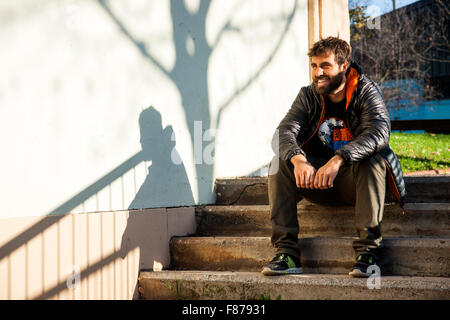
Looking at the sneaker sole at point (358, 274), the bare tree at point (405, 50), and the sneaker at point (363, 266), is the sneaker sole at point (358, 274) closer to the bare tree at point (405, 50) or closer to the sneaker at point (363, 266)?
the sneaker at point (363, 266)

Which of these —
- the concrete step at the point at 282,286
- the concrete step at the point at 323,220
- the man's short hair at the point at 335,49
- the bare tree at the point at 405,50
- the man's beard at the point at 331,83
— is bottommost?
the concrete step at the point at 282,286

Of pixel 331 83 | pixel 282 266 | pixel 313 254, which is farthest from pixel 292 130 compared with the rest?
pixel 282 266

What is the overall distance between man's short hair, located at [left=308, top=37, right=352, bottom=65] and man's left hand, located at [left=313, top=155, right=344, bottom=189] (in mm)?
800

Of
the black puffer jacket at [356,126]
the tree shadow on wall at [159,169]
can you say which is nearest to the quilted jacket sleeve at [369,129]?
the black puffer jacket at [356,126]

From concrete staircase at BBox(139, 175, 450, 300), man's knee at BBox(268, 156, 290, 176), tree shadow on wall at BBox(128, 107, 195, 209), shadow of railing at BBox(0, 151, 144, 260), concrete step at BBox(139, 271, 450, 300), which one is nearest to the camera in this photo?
shadow of railing at BBox(0, 151, 144, 260)

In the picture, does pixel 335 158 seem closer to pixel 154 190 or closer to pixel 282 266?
pixel 282 266

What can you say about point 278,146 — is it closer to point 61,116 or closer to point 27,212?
point 61,116

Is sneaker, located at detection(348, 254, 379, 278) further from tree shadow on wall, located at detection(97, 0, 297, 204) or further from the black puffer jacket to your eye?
tree shadow on wall, located at detection(97, 0, 297, 204)

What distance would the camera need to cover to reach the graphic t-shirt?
3.66 m

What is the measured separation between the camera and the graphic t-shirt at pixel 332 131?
12.0ft

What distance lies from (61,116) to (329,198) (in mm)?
1857

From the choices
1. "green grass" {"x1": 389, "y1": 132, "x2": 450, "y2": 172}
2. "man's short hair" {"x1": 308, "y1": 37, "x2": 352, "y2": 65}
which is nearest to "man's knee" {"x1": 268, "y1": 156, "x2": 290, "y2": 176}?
"man's short hair" {"x1": 308, "y1": 37, "x2": 352, "y2": 65}

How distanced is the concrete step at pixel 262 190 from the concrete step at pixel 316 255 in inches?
28.5
